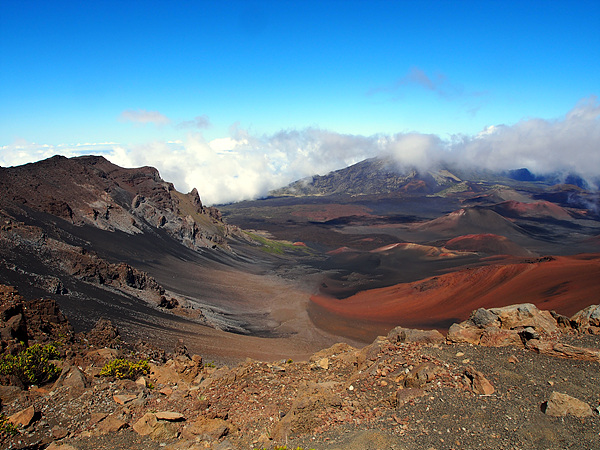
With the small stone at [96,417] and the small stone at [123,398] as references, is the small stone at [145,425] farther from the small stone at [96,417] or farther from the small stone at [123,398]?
the small stone at [123,398]

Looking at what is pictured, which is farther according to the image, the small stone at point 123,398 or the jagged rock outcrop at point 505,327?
the jagged rock outcrop at point 505,327

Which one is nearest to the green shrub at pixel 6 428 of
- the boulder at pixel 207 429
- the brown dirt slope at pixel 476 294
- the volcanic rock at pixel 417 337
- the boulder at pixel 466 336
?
the boulder at pixel 207 429

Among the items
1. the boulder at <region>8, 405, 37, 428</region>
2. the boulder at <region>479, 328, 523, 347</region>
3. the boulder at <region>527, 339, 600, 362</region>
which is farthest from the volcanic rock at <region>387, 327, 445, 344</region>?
the boulder at <region>8, 405, 37, 428</region>

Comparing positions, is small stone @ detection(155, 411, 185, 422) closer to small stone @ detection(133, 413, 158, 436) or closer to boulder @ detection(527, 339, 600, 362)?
small stone @ detection(133, 413, 158, 436)

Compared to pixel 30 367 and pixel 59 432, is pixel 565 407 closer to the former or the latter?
pixel 59 432

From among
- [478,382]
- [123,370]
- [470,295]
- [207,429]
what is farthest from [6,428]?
[470,295]

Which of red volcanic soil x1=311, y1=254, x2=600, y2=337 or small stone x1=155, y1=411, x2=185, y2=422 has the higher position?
small stone x1=155, y1=411, x2=185, y2=422
